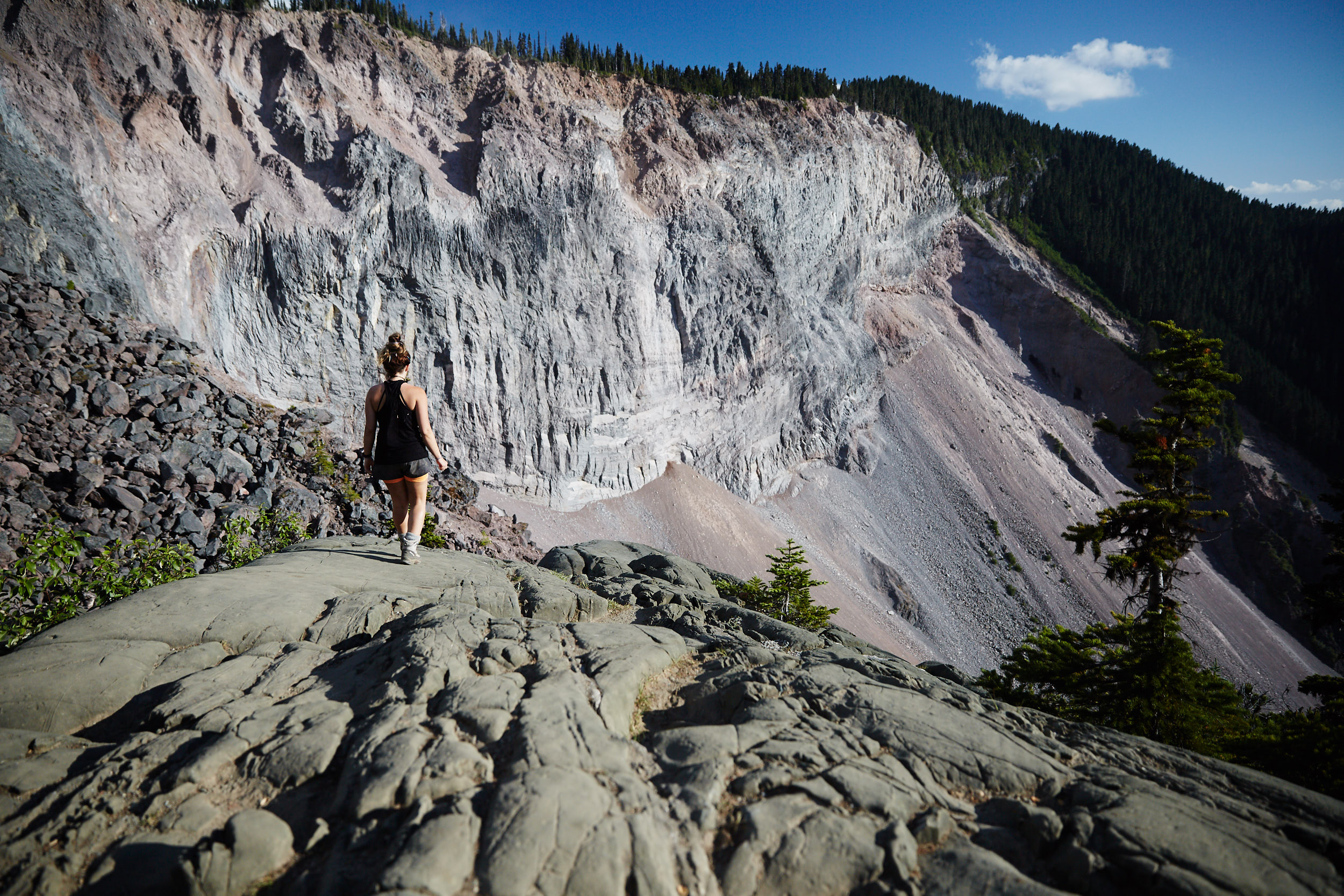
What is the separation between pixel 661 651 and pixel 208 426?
48.9ft

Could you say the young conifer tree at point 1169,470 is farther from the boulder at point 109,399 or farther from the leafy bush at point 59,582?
the boulder at point 109,399

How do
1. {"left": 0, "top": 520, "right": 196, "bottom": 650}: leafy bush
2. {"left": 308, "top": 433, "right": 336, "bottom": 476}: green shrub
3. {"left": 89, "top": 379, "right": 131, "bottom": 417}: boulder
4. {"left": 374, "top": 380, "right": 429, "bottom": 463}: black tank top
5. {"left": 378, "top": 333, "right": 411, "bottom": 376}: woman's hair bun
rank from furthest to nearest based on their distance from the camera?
{"left": 308, "top": 433, "right": 336, "bottom": 476}: green shrub, {"left": 89, "top": 379, "right": 131, "bottom": 417}: boulder, {"left": 374, "top": 380, "right": 429, "bottom": 463}: black tank top, {"left": 378, "top": 333, "right": 411, "bottom": 376}: woman's hair bun, {"left": 0, "top": 520, "right": 196, "bottom": 650}: leafy bush

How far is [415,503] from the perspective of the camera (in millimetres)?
7715

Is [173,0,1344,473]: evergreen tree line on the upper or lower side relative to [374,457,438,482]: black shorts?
upper

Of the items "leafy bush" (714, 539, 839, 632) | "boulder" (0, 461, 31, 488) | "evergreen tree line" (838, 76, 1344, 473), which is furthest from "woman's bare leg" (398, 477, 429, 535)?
"evergreen tree line" (838, 76, 1344, 473)

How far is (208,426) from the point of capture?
14625 mm

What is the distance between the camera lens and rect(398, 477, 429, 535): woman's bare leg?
24.5 ft

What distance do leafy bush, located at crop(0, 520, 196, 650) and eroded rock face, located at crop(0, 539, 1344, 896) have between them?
46.5 inches

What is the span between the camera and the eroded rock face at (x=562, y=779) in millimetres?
3113

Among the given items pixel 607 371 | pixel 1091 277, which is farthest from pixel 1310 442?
pixel 607 371

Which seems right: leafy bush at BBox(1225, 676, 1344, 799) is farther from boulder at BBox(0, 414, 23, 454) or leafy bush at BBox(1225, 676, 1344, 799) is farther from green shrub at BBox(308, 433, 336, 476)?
boulder at BBox(0, 414, 23, 454)

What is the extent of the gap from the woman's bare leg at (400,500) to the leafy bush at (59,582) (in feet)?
7.88

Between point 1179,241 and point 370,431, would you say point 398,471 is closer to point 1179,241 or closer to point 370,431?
point 370,431

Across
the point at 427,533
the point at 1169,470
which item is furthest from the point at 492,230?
the point at 1169,470
